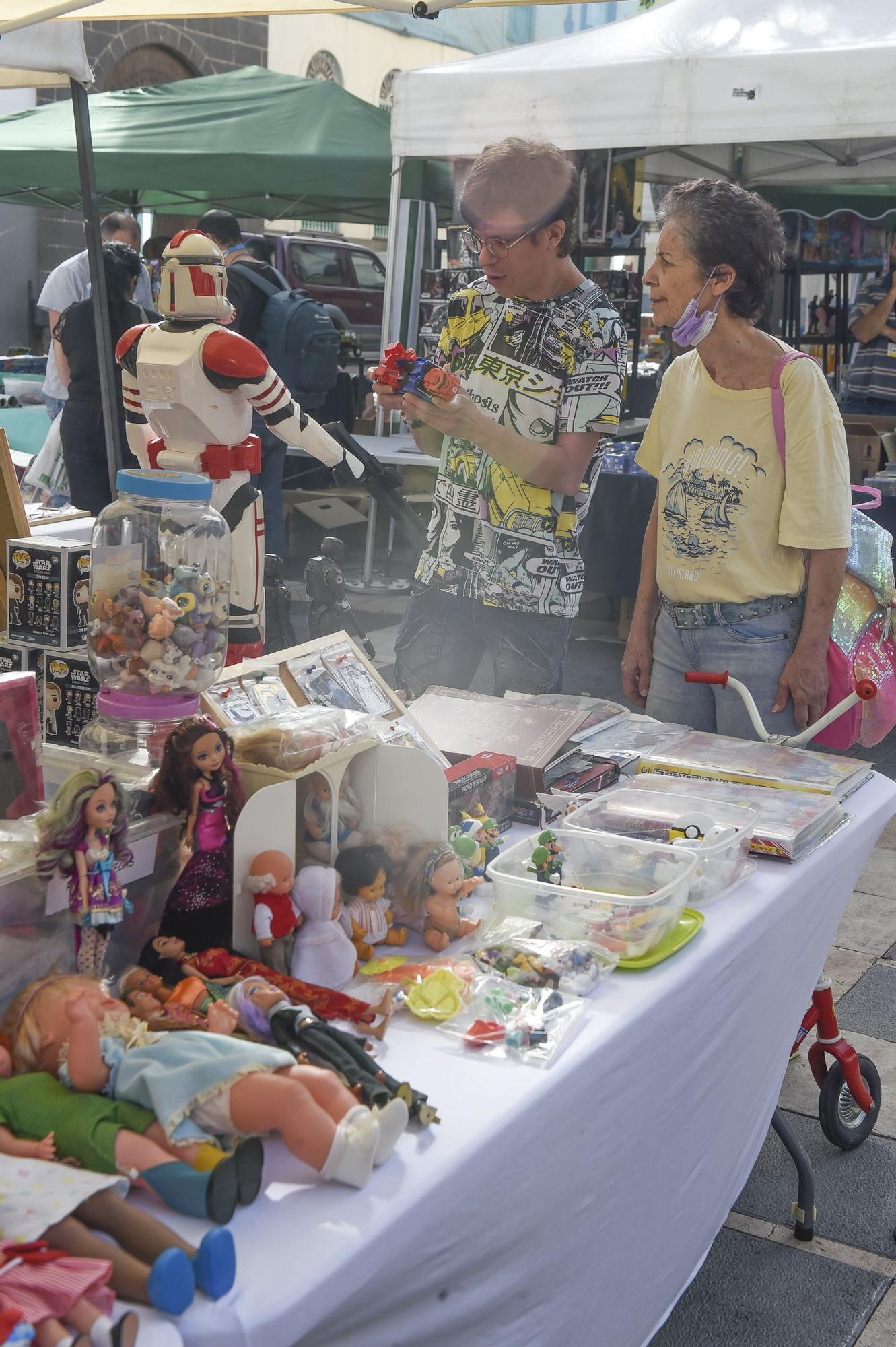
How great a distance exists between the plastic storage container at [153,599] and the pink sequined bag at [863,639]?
1.02m

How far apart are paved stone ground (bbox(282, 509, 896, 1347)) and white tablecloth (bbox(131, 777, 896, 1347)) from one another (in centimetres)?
22

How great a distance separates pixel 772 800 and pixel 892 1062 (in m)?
1.14

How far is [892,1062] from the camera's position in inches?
108

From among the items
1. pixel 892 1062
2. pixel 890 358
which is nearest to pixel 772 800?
pixel 892 1062

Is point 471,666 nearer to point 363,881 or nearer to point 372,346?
point 363,881

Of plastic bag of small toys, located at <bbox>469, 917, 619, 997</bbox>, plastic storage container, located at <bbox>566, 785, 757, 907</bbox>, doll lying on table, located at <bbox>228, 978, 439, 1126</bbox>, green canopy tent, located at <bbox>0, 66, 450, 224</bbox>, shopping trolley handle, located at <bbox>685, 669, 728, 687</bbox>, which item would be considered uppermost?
green canopy tent, located at <bbox>0, 66, 450, 224</bbox>

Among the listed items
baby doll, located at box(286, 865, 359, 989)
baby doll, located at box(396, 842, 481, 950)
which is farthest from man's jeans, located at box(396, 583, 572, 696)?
baby doll, located at box(286, 865, 359, 989)

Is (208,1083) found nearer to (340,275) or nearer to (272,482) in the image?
(272,482)

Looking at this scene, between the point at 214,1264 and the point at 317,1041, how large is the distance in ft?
0.88

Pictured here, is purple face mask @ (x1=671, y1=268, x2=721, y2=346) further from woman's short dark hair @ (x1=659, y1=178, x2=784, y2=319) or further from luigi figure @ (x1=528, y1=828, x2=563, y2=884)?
luigi figure @ (x1=528, y1=828, x2=563, y2=884)

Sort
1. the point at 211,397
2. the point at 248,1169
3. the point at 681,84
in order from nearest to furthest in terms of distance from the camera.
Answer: the point at 248,1169 < the point at 211,397 < the point at 681,84

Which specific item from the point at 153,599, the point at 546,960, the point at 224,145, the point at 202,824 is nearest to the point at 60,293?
the point at 224,145

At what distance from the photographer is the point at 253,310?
588 centimetres

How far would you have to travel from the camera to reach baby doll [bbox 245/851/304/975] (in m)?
1.35
